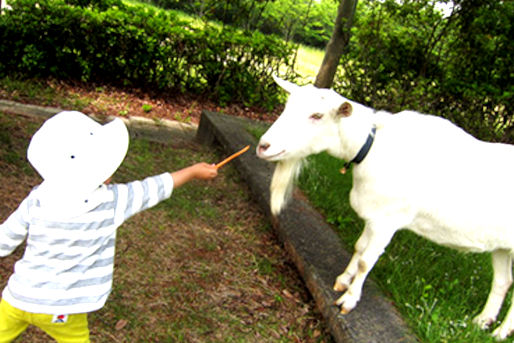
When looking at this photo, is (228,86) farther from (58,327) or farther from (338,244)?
(58,327)

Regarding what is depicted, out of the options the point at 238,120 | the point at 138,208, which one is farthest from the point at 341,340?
the point at 238,120

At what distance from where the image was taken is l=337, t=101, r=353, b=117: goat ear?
2598 mm

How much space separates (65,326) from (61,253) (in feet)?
A: 1.26

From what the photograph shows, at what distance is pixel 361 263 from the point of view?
2906 millimetres

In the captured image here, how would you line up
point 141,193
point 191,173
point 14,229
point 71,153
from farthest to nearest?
point 191,173 < point 141,193 < point 14,229 < point 71,153

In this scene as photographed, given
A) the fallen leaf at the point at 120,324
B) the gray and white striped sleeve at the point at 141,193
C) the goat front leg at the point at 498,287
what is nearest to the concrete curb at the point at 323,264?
the goat front leg at the point at 498,287


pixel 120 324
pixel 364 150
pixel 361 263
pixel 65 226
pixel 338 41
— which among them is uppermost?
pixel 338 41

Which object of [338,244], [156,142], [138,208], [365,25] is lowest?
[156,142]

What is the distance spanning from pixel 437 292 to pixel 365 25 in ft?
19.9

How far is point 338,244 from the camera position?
12.2ft

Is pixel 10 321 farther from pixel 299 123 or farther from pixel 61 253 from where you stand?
pixel 299 123

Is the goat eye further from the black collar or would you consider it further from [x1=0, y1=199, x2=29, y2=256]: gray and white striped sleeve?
[x1=0, y1=199, x2=29, y2=256]: gray and white striped sleeve

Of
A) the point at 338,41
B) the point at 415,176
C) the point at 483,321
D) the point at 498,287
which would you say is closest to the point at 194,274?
the point at 415,176

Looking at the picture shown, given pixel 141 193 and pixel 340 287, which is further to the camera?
pixel 340 287
